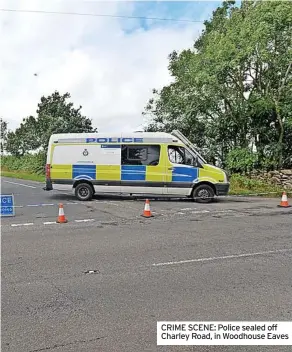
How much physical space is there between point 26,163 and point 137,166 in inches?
1224

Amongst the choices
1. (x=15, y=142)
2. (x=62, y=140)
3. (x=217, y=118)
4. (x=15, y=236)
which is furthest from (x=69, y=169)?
(x=15, y=142)

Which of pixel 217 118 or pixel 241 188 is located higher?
pixel 217 118

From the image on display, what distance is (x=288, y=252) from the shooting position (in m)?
7.38

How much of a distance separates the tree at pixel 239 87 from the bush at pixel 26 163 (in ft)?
54.0

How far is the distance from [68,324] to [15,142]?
5016 cm

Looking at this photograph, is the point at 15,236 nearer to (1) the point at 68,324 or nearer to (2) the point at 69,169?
(1) the point at 68,324

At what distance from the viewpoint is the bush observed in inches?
1519

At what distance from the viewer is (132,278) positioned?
18.8 feet

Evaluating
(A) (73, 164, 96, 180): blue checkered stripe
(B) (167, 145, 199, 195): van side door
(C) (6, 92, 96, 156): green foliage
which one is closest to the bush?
(C) (6, 92, 96, 156): green foliage

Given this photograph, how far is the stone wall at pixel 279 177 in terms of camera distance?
21.2 m

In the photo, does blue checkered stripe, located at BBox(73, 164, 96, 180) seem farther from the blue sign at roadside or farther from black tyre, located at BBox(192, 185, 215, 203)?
the blue sign at roadside

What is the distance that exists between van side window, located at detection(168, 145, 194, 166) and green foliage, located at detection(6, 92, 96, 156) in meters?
23.6

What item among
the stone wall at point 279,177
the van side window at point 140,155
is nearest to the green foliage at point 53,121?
the stone wall at point 279,177

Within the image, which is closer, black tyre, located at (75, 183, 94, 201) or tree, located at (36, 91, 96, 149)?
black tyre, located at (75, 183, 94, 201)
